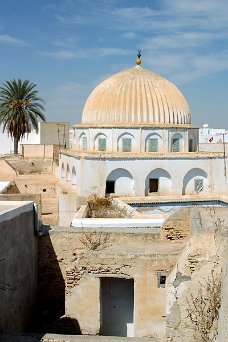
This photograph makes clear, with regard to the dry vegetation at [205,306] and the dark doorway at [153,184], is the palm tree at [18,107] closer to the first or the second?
the dark doorway at [153,184]

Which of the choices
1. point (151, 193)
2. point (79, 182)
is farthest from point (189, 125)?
point (79, 182)

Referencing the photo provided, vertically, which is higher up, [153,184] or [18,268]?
[153,184]

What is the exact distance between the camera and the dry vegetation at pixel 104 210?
49.6 feet

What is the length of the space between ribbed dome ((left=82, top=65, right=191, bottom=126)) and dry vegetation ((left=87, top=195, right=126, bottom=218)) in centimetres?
621

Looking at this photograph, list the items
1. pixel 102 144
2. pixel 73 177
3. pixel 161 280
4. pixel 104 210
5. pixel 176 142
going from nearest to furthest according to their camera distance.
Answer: pixel 161 280 → pixel 104 210 → pixel 102 144 → pixel 73 177 → pixel 176 142

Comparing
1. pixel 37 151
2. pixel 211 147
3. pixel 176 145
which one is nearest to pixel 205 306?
pixel 176 145

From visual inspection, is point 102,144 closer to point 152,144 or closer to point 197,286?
point 152,144

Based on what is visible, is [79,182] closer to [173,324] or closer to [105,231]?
[105,231]

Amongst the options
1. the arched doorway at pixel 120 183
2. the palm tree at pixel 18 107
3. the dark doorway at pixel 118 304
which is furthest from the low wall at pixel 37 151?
the dark doorway at pixel 118 304

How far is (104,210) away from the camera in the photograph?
16.1 metres

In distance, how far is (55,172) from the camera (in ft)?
91.9

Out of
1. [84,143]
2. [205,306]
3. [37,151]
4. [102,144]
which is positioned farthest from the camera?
[37,151]

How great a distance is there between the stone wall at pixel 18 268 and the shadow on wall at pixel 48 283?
0.23m

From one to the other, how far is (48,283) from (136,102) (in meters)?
14.5
